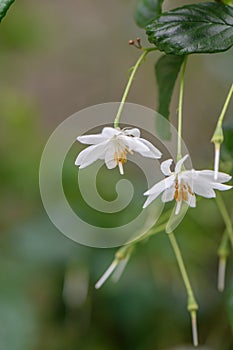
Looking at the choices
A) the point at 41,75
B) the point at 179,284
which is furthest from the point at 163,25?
the point at 41,75

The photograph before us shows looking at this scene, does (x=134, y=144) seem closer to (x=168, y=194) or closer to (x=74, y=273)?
(x=168, y=194)

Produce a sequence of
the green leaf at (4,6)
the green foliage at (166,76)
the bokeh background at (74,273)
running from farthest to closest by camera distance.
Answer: the bokeh background at (74,273), the green foliage at (166,76), the green leaf at (4,6)

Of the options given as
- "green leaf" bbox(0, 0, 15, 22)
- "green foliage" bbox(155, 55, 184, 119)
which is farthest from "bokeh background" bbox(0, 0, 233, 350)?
"green leaf" bbox(0, 0, 15, 22)

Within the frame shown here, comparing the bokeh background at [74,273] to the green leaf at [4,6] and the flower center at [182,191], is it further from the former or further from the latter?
the green leaf at [4,6]

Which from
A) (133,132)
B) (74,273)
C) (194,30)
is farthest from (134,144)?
(74,273)

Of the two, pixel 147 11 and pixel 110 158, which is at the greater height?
pixel 147 11

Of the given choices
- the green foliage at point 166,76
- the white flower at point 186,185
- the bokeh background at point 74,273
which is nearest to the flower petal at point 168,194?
the white flower at point 186,185
